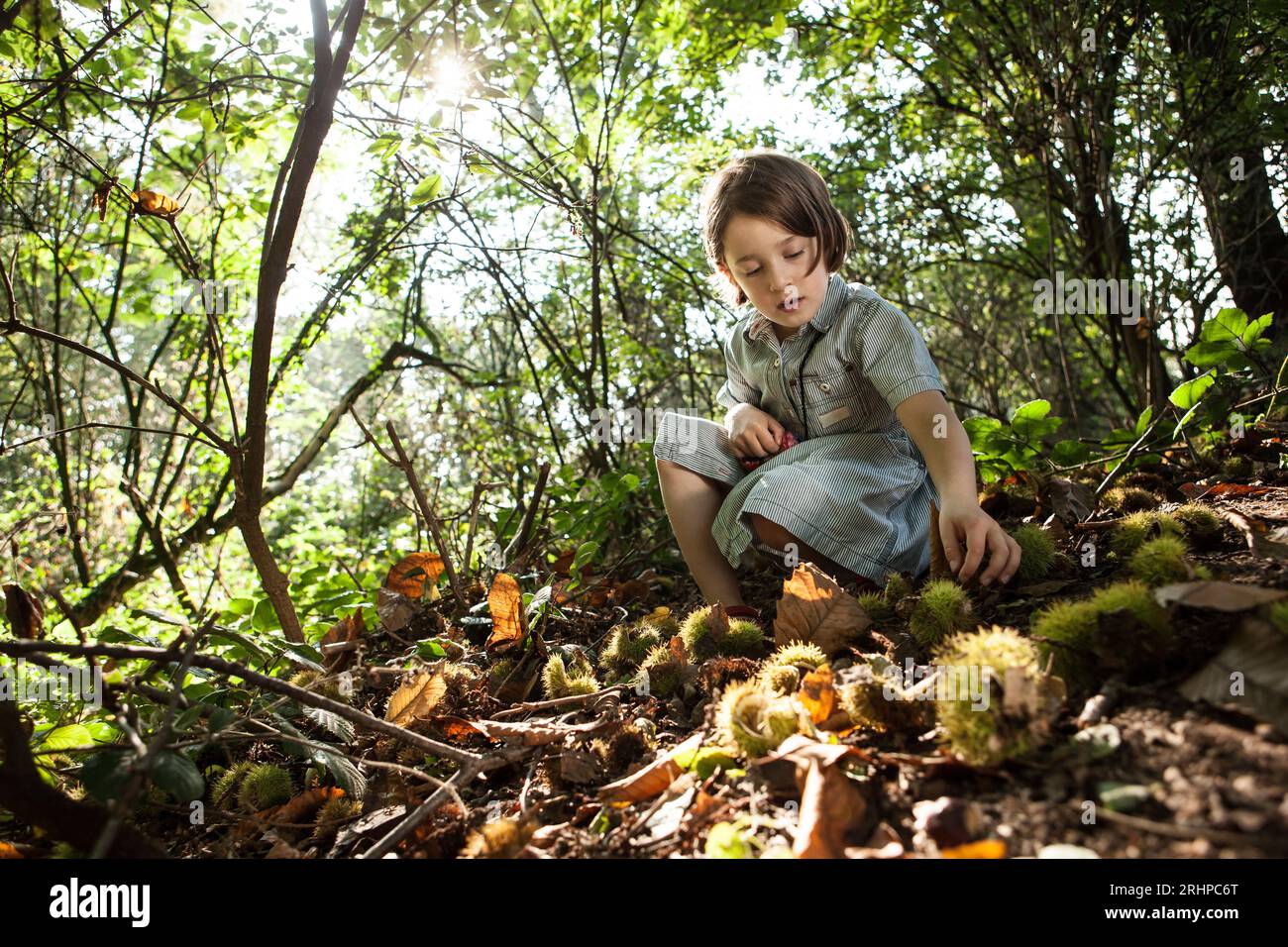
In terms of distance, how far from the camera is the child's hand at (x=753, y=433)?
2.73 metres

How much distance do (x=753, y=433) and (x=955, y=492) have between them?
0.81 m

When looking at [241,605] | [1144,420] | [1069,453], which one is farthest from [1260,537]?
[241,605]

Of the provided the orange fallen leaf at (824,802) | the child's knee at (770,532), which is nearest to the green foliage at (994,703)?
the orange fallen leaf at (824,802)

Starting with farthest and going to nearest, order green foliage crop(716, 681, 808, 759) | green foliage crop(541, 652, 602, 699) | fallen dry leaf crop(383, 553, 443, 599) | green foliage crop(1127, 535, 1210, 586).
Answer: fallen dry leaf crop(383, 553, 443, 599) < green foliage crop(541, 652, 602, 699) < green foliage crop(1127, 535, 1210, 586) < green foliage crop(716, 681, 808, 759)

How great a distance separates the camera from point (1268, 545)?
1632 mm

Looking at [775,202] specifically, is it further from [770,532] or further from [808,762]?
[808,762]

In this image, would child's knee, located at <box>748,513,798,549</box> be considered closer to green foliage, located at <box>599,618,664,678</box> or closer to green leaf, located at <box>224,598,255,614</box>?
green foliage, located at <box>599,618,664,678</box>

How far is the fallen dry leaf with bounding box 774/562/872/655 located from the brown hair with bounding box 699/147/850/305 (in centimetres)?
116

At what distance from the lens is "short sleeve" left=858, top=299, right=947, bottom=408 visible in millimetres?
2350

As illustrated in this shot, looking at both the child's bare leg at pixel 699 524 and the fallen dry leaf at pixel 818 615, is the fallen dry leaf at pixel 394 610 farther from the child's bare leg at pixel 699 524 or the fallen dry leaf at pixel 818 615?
the fallen dry leaf at pixel 818 615

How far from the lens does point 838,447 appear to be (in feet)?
8.57

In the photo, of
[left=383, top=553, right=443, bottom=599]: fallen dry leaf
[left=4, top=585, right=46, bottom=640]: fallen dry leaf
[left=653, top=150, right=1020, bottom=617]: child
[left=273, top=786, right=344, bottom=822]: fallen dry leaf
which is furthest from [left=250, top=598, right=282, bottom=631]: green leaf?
[left=653, top=150, right=1020, bottom=617]: child
